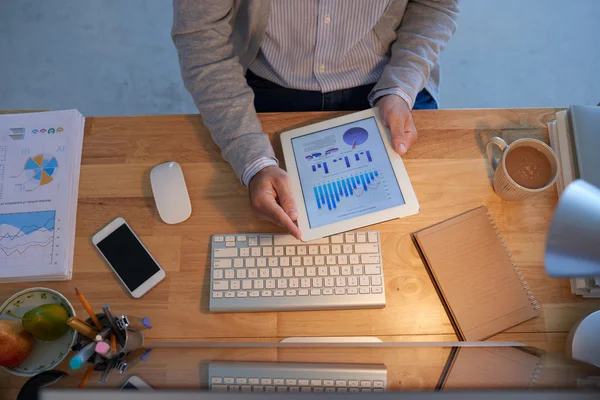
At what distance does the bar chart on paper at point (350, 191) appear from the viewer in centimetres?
86

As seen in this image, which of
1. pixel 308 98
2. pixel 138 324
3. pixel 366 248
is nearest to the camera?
pixel 138 324

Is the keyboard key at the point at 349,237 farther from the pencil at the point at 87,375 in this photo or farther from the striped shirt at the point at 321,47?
the pencil at the point at 87,375

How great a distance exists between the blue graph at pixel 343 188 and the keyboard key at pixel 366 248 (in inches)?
3.4

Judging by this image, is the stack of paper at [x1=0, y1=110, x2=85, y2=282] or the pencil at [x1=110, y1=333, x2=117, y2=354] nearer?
the pencil at [x1=110, y1=333, x2=117, y2=354]

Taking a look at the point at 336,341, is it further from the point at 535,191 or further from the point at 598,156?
the point at 598,156

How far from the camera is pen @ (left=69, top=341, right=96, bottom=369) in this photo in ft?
2.01

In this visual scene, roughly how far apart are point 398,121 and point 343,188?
0.18 meters

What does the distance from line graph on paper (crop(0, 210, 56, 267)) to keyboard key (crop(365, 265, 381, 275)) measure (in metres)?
0.59

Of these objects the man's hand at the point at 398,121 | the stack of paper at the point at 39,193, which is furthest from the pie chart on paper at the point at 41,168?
the man's hand at the point at 398,121

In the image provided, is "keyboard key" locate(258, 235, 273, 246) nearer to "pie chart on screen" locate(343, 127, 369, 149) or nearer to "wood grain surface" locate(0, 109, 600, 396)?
"wood grain surface" locate(0, 109, 600, 396)

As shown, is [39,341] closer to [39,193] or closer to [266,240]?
[39,193]

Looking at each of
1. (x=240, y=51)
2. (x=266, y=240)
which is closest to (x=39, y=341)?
(x=266, y=240)

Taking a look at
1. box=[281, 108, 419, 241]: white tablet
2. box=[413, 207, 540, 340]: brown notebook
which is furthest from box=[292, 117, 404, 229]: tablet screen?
box=[413, 207, 540, 340]: brown notebook

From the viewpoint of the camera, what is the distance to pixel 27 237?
883 millimetres
